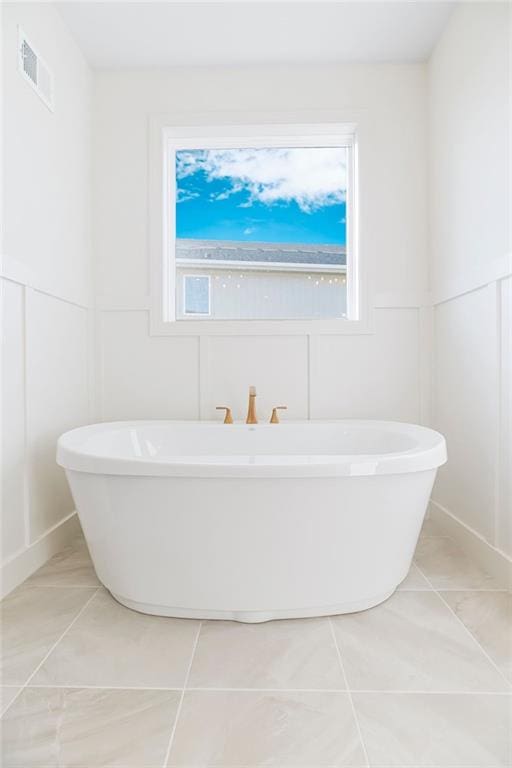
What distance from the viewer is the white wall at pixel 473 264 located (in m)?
1.84

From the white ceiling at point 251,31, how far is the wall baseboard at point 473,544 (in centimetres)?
243

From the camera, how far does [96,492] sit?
1.51 metres

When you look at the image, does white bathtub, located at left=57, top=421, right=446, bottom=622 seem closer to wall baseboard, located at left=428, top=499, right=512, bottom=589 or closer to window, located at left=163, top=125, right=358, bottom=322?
wall baseboard, located at left=428, top=499, right=512, bottom=589

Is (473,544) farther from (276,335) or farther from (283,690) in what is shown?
(276,335)

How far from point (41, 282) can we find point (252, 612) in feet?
5.23

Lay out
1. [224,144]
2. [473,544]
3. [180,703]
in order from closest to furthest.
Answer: [180,703] < [473,544] < [224,144]

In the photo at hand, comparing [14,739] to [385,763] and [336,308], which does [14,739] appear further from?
[336,308]

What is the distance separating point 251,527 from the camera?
4.70 ft

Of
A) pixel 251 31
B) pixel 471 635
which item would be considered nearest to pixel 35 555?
pixel 471 635

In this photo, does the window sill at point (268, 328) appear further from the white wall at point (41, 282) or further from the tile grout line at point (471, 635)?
Answer: the tile grout line at point (471, 635)

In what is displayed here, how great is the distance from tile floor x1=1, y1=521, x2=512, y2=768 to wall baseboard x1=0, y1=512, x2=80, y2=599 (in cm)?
7

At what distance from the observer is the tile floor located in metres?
1.02

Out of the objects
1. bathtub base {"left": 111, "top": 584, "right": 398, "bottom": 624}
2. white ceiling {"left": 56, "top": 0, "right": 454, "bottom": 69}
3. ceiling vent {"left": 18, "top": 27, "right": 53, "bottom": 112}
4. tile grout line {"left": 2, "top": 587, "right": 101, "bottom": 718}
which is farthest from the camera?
white ceiling {"left": 56, "top": 0, "right": 454, "bottom": 69}

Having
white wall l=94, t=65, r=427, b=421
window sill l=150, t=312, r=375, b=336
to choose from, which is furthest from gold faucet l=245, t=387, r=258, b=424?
window sill l=150, t=312, r=375, b=336
